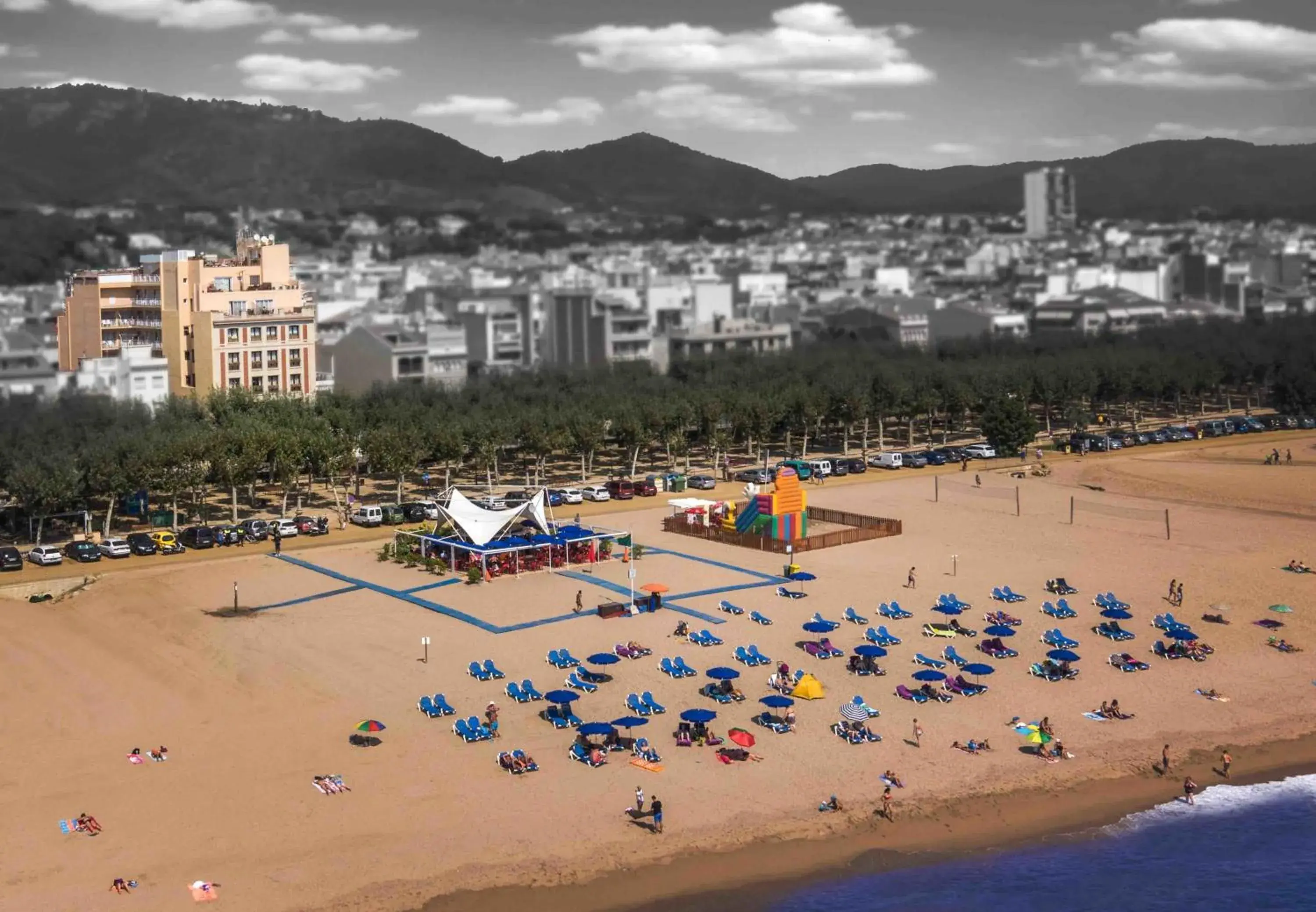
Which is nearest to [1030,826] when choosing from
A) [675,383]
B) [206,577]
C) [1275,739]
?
[1275,739]

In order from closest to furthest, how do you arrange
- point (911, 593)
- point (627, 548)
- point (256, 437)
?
point (911, 593) → point (627, 548) → point (256, 437)

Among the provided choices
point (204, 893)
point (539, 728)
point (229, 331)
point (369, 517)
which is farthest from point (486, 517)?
point (229, 331)

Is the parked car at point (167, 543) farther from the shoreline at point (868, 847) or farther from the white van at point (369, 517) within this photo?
the shoreline at point (868, 847)

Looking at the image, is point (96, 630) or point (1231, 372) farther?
point (1231, 372)

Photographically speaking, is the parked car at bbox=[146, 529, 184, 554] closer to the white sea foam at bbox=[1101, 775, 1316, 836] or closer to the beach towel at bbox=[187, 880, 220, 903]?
the beach towel at bbox=[187, 880, 220, 903]

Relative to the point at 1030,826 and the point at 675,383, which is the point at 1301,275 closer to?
the point at 675,383

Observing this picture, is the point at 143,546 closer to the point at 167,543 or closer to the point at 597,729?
the point at 167,543

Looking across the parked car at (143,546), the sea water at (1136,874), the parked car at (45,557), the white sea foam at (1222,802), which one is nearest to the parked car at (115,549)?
the parked car at (143,546)

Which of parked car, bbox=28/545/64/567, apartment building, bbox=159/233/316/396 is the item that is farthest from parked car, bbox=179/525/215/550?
apartment building, bbox=159/233/316/396
